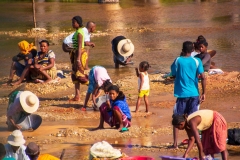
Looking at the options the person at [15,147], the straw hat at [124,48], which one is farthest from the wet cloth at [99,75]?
the straw hat at [124,48]

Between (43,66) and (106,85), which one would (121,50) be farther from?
(106,85)

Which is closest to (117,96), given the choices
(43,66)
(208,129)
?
(208,129)

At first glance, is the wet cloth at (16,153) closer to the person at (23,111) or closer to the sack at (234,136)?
the person at (23,111)

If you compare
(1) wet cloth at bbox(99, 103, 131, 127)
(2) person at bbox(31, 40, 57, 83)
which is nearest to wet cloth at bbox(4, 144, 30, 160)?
(1) wet cloth at bbox(99, 103, 131, 127)

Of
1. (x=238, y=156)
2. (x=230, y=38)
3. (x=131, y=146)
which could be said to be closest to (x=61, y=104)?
(x=131, y=146)

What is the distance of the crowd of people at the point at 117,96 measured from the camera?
8008mm

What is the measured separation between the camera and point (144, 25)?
78.4 feet

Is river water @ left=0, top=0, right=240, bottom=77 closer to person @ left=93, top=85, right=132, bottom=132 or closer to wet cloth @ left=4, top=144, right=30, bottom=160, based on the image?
person @ left=93, top=85, right=132, bottom=132

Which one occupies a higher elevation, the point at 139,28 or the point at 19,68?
the point at 139,28

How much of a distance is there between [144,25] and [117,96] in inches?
555

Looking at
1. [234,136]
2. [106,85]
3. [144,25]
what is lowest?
[234,136]

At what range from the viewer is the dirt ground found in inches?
369

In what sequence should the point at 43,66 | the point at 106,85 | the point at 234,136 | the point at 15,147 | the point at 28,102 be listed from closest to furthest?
the point at 15,147 < the point at 234,136 < the point at 28,102 < the point at 106,85 < the point at 43,66

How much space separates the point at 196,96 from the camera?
914 cm
